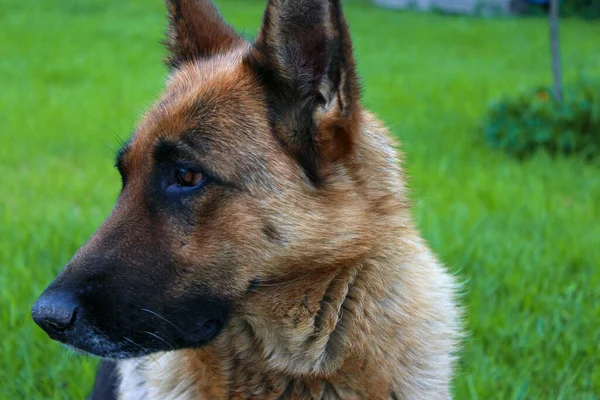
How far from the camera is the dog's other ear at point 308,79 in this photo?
256cm

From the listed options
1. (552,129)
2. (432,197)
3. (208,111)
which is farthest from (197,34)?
(552,129)

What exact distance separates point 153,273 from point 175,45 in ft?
3.81

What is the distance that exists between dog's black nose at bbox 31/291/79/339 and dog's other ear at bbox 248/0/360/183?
925 mm

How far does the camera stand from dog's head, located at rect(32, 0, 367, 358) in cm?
253

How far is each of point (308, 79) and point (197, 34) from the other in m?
0.75

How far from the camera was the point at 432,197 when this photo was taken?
6.45 m

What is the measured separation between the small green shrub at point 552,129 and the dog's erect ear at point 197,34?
18.8 ft

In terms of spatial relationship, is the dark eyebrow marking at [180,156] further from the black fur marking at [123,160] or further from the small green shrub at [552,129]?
the small green shrub at [552,129]

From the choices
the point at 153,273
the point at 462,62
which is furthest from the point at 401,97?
the point at 153,273

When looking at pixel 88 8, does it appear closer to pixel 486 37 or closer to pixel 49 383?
pixel 486 37

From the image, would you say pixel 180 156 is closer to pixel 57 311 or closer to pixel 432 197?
pixel 57 311

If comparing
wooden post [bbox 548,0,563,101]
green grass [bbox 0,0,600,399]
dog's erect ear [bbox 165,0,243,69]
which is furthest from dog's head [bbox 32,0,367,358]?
wooden post [bbox 548,0,563,101]

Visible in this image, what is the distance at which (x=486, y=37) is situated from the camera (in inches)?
743

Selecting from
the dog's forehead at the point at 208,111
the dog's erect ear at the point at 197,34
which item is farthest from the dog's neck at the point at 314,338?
the dog's erect ear at the point at 197,34
